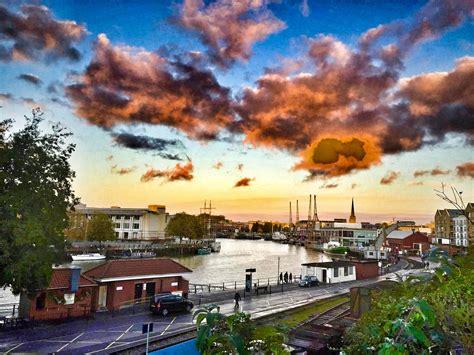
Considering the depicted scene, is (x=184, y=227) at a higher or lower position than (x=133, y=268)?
higher

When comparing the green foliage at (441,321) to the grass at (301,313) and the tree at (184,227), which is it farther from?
the tree at (184,227)

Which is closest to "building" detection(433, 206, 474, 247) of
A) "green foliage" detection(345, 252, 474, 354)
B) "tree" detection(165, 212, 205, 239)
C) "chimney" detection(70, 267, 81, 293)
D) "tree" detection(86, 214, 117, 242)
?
"tree" detection(165, 212, 205, 239)

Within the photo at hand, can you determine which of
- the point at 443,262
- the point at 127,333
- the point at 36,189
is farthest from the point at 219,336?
the point at 36,189

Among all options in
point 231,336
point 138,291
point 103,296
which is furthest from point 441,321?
point 138,291

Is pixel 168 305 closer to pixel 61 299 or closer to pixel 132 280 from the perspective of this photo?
pixel 132 280

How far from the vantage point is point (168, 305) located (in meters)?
28.2

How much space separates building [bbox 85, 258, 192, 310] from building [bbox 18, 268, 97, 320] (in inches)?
60.9

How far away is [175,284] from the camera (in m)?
34.2

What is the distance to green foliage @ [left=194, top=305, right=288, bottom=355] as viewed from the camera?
27.6ft

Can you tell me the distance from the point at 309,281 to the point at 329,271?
5.58 metres

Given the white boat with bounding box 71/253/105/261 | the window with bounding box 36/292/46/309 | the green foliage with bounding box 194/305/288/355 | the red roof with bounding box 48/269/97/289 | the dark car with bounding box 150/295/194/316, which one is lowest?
the white boat with bounding box 71/253/105/261

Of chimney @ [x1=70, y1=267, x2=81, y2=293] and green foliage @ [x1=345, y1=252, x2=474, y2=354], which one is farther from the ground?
green foliage @ [x1=345, y1=252, x2=474, y2=354]

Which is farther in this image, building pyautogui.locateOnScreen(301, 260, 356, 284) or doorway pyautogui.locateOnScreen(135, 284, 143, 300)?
building pyautogui.locateOnScreen(301, 260, 356, 284)

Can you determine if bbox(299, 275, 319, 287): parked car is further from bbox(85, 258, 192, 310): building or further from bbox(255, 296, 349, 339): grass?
bbox(85, 258, 192, 310): building
